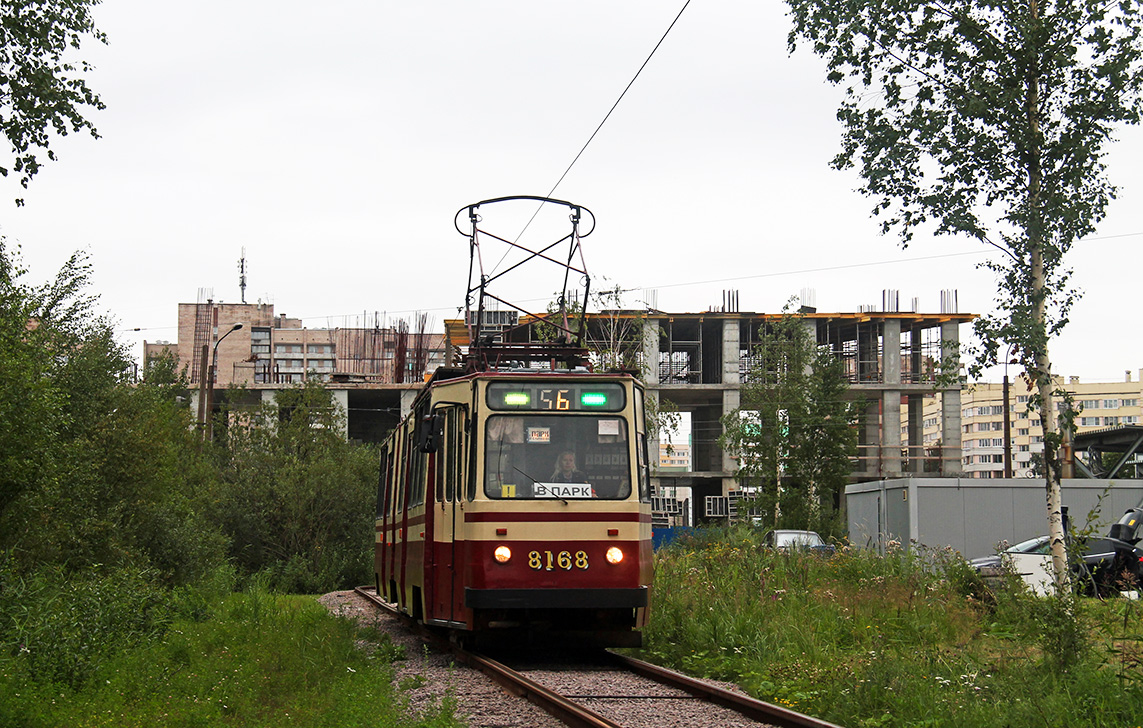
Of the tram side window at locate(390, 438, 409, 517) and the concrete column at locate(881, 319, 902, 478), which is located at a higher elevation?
the concrete column at locate(881, 319, 902, 478)

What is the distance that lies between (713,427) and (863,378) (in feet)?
31.7

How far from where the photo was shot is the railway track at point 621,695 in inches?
337

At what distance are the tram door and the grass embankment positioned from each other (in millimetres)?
2512

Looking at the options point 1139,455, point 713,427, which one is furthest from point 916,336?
point 1139,455

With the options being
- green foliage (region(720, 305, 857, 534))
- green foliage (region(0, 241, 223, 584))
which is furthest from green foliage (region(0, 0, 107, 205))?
Result: green foliage (region(720, 305, 857, 534))

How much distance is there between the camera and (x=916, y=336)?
7244 centimetres

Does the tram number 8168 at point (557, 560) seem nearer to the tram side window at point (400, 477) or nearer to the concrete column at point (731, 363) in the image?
the tram side window at point (400, 477)

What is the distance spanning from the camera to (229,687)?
10438 mm

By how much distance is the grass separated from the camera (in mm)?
8867

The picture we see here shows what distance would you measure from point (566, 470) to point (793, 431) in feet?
136

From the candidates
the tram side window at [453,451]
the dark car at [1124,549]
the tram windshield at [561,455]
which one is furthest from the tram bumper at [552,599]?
the dark car at [1124,549]

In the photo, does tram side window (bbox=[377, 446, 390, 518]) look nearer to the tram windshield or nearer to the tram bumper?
the tram windshield

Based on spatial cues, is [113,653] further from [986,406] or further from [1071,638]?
[986,406]

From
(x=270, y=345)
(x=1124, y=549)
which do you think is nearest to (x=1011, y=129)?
(x=1124, y=549)
